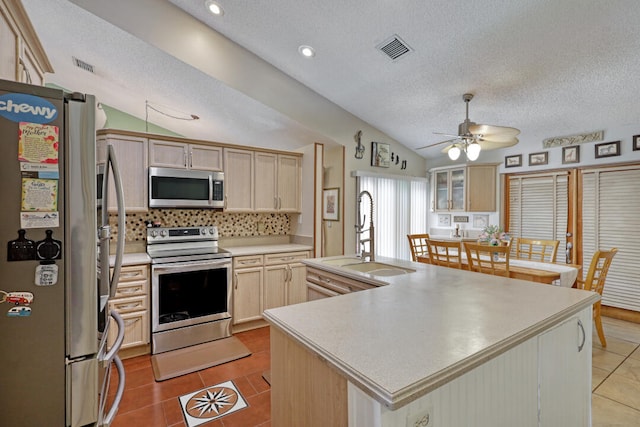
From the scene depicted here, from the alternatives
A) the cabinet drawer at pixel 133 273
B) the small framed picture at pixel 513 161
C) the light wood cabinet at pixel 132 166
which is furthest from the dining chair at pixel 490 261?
the light wood cabinet at pixel 132 166

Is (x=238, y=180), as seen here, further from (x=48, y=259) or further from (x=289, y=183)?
(x=48, y=259)

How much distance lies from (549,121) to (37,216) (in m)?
4.68

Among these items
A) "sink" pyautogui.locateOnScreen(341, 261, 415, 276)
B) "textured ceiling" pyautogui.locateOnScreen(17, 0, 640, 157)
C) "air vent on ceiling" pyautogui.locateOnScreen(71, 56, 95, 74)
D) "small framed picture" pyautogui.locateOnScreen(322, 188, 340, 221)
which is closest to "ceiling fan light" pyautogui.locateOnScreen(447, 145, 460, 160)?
"textured ceiling" pyautogui.locateOnScreen(17, 0, 640, 157)

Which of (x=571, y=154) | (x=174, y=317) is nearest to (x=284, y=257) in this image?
(x=174, y=317)

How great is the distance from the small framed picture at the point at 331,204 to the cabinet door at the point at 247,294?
1218 millimetres

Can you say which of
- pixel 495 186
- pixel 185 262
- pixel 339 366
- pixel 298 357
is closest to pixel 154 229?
pixel 185 262

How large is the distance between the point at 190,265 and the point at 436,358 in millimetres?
2613

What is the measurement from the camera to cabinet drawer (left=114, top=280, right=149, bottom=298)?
2.68 metres

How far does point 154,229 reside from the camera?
320 centimetres

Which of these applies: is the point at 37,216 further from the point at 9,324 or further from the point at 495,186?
the point at 495,186

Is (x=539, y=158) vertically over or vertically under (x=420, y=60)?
under

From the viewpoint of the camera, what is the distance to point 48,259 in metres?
1.07

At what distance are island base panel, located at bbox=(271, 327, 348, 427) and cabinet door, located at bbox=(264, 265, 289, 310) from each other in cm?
222

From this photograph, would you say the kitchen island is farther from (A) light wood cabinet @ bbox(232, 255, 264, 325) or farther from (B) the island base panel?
(A) light wood cabinet @ bbox(232, 255, 264, 325)
